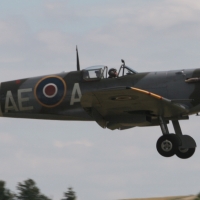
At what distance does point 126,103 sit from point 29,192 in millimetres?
15459

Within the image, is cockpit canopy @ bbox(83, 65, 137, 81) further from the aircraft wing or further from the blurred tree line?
the blurred tree line

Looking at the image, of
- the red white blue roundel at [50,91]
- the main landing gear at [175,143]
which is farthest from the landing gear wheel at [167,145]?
the red white blue roundel at [50,91]

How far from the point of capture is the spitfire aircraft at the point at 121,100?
17.7m

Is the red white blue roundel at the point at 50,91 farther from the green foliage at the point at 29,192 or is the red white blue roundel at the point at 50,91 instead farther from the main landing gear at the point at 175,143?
the green foliage at the point at 29,192

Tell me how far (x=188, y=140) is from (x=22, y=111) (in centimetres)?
409

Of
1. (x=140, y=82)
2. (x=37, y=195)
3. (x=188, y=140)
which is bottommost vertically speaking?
(x=188, y=140)

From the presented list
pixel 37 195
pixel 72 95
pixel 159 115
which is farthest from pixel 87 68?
pixel 37 195

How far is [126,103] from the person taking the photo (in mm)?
17531

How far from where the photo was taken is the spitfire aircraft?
17.7 metres

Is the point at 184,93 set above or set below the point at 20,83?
below

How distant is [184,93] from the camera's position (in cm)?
1802

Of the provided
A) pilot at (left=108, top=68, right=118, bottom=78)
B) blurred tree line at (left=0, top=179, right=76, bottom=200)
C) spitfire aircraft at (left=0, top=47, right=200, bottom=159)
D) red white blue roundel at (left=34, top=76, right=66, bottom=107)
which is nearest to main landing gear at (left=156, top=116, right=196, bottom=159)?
spitfire aircraft at (left=0, top=47, right=200, bottom=159)

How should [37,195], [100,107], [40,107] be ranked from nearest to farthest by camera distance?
[100,107]
[40,107]
[37,195]

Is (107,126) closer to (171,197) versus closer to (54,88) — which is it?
(54,88)
